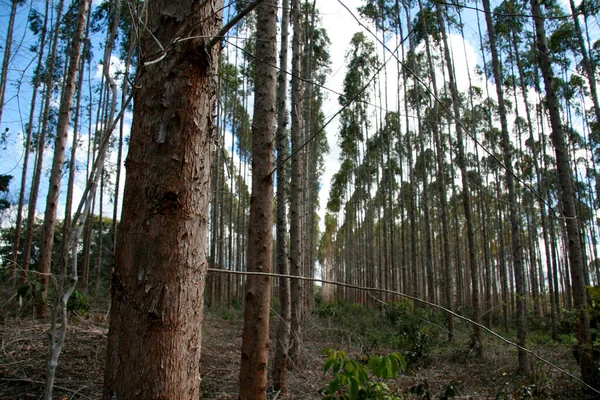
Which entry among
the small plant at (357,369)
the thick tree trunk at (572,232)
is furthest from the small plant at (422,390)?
the thick tree trunk at (572,232)

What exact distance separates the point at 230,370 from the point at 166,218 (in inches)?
192

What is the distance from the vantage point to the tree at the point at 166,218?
0.87m

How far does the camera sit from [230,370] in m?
5.21

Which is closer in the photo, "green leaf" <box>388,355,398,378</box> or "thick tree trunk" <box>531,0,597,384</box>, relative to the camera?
"green leaf" <box>388,355,398,378</box>

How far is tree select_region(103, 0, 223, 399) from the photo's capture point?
87cm

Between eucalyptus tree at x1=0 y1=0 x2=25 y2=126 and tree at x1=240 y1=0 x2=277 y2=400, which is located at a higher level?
eucalyptus tree at x1=0 y1=0 x2=25 y2=126

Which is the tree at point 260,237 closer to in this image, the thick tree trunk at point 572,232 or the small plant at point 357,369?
the small plant at point 357,369

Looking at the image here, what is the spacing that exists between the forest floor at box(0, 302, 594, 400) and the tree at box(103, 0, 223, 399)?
6.48 ft

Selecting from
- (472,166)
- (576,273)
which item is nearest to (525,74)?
(472,166)

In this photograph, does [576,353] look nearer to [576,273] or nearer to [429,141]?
[576,273]

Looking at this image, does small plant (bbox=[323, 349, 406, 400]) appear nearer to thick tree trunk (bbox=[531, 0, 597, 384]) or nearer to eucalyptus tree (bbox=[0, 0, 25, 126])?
thick tree trunk (bbox=[531, 0, 597, 384])

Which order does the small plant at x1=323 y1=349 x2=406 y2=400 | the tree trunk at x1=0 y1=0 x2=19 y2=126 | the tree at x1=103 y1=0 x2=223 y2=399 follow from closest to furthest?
the tree at x1=103 y1=0 x2=223 y2=399 < the small plant at x1=323 y1=349 x2=406 y2=400 < the tree trunk at x1=0 y1=0 x2=19 y2=126

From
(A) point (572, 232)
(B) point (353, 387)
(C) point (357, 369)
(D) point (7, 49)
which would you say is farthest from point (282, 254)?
(D) point (7, 49)

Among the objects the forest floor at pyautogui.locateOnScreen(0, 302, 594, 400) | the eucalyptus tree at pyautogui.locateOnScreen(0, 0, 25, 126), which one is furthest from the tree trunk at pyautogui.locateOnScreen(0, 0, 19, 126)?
the forest floor at pyautogui.locateOnScreen(0, 302, 594, 400)
